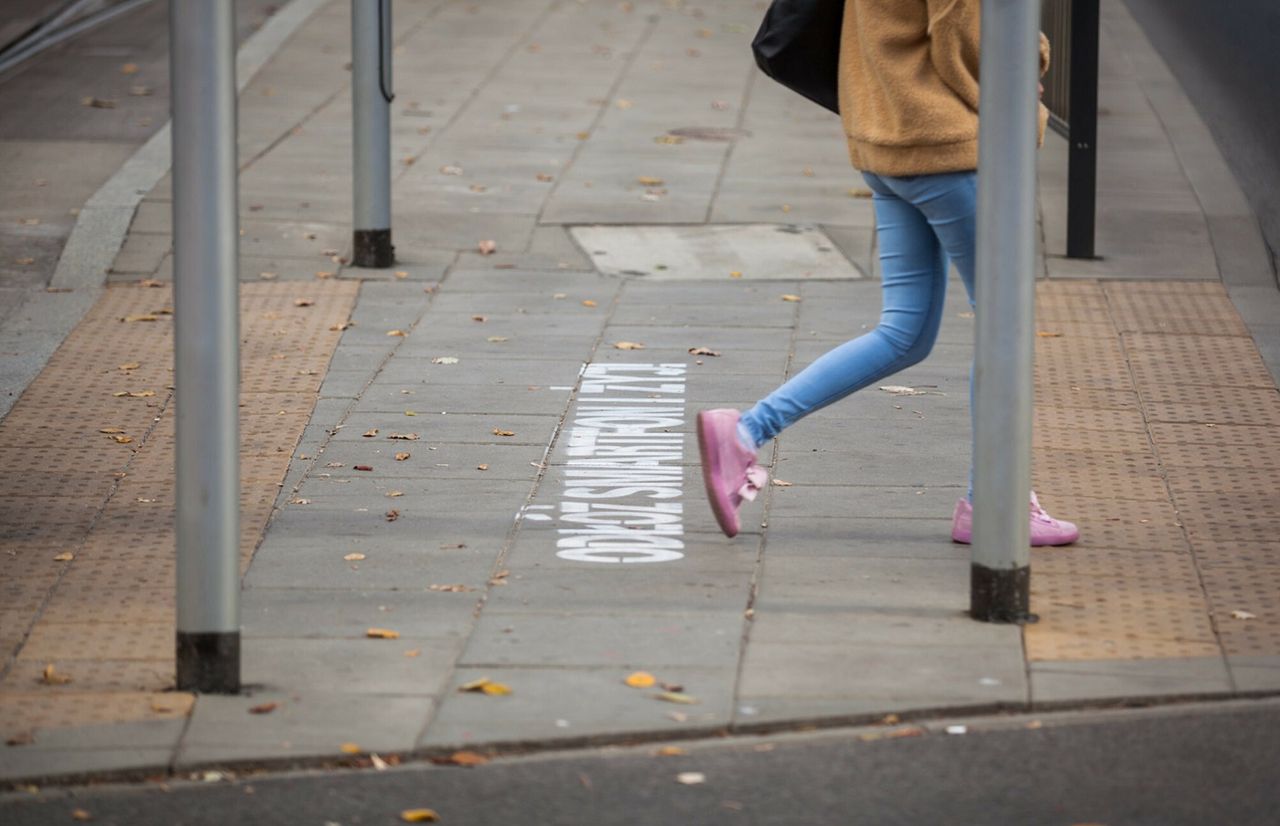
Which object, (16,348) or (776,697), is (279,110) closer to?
(16,348)

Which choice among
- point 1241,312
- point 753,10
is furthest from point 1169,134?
point 753,10

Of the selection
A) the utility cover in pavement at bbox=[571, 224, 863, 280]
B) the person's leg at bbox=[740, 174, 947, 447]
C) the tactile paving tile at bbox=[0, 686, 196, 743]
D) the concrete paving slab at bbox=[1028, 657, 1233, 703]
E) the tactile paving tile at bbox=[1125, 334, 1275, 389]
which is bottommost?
the utility cover in pavement at bbox=[571, 224, 863, 280]

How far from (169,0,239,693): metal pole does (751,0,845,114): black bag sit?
1.72 metres

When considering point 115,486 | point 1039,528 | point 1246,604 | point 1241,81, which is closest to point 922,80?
point 1039,528

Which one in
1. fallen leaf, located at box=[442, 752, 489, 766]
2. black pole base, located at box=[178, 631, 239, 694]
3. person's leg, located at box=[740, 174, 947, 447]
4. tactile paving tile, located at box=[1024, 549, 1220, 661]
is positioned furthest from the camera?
person's leg, located at box=[740, 174, 947, 447]

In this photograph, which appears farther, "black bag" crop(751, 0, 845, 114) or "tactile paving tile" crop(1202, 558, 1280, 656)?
"black bag" crop(751, 0, 845, 114)

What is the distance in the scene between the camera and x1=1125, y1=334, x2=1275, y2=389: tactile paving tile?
7.94m

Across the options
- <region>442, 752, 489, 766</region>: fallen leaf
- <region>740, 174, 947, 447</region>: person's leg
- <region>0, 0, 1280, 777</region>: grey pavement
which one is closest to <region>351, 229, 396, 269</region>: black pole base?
<region>0, 0, 1280, 777</region>: grey pavement

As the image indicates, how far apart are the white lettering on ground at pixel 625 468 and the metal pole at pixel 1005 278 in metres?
1.08

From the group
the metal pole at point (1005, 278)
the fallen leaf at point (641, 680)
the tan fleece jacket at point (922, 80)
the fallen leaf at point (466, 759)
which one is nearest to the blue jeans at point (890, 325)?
the tan fleece jacket at point (922, 80)

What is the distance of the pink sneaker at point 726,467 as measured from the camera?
18.7ft

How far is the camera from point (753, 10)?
65.3 feet

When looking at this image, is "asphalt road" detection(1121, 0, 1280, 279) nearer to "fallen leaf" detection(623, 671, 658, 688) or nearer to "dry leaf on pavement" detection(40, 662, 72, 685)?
"fallen leaf" detection(623, 671, 658, 688)

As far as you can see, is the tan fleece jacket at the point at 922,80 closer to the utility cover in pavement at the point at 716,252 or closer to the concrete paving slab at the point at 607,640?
the concrete paving slab at the point at 607,640
